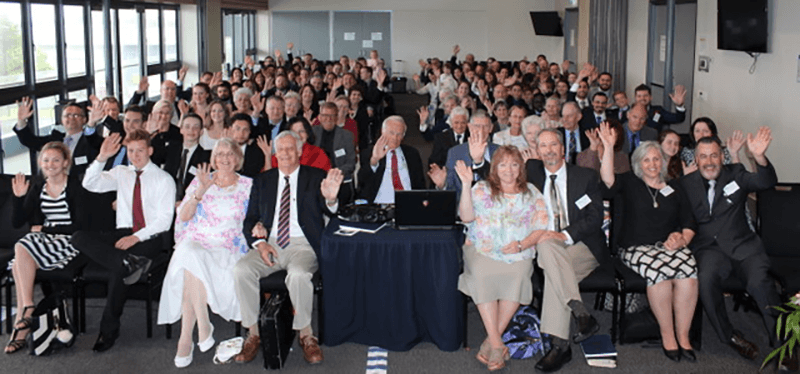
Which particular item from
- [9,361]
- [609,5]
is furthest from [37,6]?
[609,5]

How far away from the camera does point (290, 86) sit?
13.8 m

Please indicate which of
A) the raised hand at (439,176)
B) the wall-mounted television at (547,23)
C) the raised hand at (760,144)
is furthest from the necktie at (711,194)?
the wall-mounted television at (547,23)

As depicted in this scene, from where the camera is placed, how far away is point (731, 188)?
5.58 metres

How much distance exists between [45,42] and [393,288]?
721 centimetres

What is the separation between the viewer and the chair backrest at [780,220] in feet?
18.7

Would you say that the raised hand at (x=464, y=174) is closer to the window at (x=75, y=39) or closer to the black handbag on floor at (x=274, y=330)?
the black handbag on floor at (x=274, y=330)

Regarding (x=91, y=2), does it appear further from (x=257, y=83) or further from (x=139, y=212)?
(x=139, y=212)

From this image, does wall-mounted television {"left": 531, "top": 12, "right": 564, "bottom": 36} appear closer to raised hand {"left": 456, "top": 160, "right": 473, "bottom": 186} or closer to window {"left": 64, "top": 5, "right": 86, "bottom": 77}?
window {"left": 64, "top": 5, "right": 86, "bottom": 77}

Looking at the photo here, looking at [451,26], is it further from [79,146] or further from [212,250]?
[212,250]

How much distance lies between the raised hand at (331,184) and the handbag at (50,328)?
5.83 feet

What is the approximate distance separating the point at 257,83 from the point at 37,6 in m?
3.72

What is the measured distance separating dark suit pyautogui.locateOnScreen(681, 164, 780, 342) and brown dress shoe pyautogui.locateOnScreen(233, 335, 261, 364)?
275 cm

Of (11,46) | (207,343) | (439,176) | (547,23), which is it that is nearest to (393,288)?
(439,176)

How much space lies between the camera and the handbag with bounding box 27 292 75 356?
5.24m
